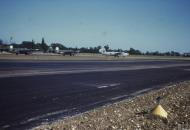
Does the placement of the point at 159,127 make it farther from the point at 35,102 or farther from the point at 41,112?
the point at 35,102

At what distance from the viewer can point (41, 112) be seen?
35.5ft

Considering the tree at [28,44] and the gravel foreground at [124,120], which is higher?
the tree at [28,44]

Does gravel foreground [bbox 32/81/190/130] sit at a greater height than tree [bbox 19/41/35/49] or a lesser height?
lesser

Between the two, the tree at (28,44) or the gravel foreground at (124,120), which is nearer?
the gravel foreground at (124,120)

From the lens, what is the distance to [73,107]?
1206cm

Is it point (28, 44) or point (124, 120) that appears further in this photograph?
point (28, 44)

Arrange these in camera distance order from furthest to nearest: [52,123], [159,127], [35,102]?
[35,102]
[52,123]
[159,127]

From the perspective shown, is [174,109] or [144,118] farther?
[174,109]

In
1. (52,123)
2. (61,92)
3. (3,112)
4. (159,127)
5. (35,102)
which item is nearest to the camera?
(159,127)

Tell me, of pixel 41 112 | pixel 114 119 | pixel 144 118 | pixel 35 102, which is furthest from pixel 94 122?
pixel 35 102

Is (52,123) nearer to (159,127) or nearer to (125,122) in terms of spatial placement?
(125,122)

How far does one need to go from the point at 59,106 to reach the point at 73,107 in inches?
21.3

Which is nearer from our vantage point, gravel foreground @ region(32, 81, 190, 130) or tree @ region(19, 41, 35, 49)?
gravel foreground @ region(32, 81, 190, 130)

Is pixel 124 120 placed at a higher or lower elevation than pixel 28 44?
lower
